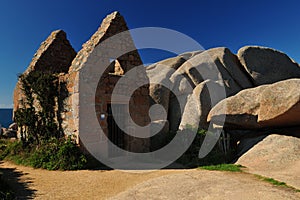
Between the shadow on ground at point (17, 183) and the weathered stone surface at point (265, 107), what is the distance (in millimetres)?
7587

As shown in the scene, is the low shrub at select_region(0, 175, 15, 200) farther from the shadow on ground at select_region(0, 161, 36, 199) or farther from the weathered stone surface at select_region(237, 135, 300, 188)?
the weathered stone surface at select_region(237, 135, 300, 188)

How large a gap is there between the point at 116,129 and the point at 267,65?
1053cm

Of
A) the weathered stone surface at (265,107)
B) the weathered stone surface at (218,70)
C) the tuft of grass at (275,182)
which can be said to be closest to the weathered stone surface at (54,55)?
the weathered stone surface at (218,70)

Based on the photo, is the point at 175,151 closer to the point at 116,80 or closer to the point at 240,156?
the point at 240,156

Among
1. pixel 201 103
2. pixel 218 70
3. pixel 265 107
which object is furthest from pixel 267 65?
pixel 265 107

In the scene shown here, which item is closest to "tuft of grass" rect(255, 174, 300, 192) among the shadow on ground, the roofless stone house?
the roofless stone house

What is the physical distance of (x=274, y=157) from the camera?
737 centimetres

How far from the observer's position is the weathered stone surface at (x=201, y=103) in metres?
11.8

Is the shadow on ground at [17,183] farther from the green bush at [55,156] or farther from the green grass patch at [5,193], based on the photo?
the green bush at [55,156]

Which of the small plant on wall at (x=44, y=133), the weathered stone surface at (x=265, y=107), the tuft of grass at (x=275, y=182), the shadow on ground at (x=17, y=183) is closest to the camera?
the shadow on ground at (x=17, y=183)

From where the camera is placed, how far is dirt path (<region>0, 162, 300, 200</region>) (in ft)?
14.8

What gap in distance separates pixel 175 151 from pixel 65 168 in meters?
4.47

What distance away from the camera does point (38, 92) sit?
343 inches

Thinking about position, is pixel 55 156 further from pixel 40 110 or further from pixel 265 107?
pixel 265 107
